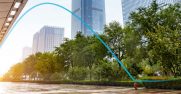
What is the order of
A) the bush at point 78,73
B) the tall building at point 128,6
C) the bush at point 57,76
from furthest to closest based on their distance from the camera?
1. the tall building at point 128,6
2. the bush at point 57,76
3. the bush at point 78,73

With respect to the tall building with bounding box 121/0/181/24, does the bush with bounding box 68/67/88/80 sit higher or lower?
lower

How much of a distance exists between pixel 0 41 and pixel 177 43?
53.0 ft

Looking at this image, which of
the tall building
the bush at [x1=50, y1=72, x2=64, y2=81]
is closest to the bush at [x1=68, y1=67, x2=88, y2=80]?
the bush at [x1=50, y1=72, x2=64, y2=81]

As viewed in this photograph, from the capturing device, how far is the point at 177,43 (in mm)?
22891

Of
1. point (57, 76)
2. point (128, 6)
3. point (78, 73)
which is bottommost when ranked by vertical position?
point (57, 76)

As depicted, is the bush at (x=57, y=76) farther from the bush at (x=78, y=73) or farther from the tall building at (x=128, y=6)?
the tall building at (x=128, y=6)

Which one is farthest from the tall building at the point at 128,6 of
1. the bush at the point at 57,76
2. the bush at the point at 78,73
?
the bush at the point at 78,73

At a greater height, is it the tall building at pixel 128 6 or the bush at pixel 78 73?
the tall building at pixel 128 6

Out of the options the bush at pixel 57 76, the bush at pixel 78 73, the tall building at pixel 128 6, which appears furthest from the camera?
the tall building at pixel 128 6

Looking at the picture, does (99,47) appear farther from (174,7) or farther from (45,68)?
(45,68)

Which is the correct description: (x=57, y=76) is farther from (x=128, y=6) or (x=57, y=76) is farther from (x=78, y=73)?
(x=128, y=6)

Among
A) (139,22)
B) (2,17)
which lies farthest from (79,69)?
(2,17)

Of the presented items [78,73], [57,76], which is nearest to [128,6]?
[57,76]

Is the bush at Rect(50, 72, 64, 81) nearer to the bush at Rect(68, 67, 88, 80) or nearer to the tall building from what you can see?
the bush at Rect(68, 67, 88, 80)
